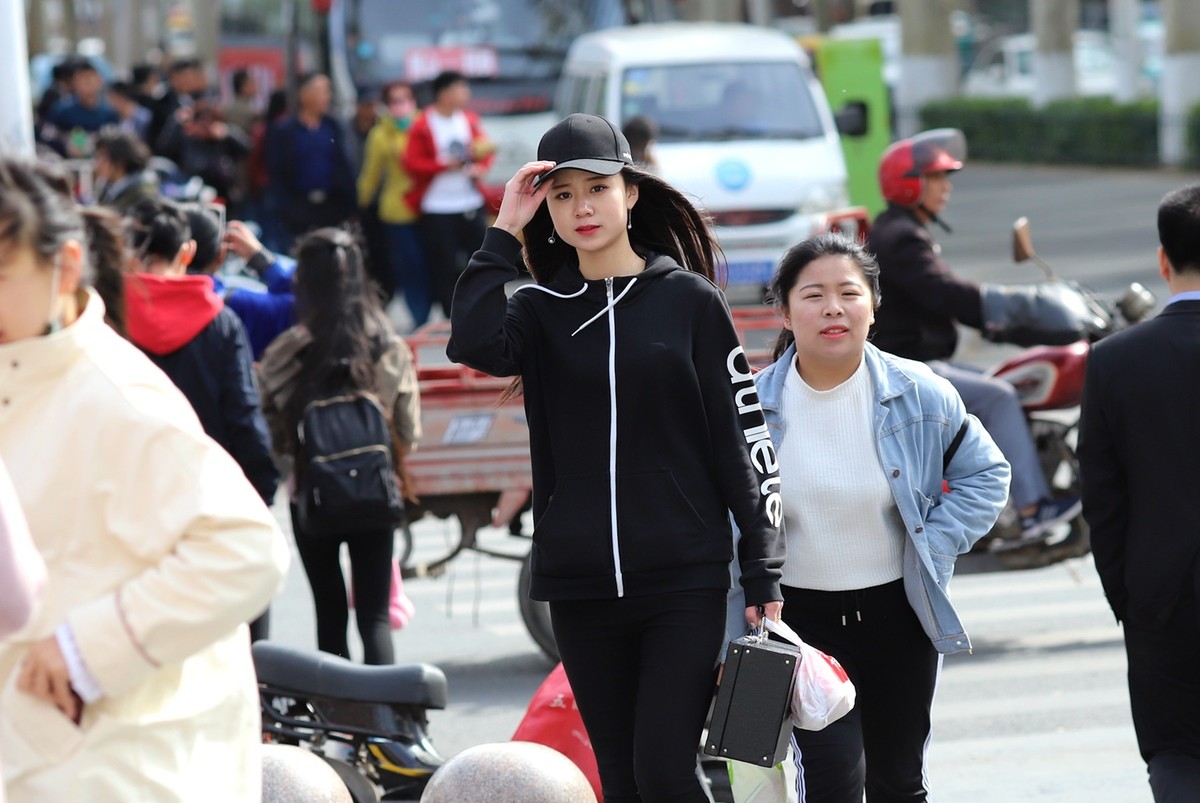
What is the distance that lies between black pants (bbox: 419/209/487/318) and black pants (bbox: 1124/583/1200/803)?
1063 centimetres

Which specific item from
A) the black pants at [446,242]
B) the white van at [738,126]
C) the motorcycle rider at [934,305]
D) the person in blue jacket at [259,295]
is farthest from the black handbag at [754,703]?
the white van at [738,126]

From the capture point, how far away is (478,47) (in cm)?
1852

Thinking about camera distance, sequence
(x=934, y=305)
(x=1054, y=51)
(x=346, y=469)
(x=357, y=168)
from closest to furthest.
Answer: (x=346, y=469)
(x=934, y=305)
(x=357, y=168)
(x=1054, y=51)

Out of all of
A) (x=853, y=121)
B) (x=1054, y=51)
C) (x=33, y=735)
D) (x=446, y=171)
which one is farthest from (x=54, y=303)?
(x=1054, y=51)

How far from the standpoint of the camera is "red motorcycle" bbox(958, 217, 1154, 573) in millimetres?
7281

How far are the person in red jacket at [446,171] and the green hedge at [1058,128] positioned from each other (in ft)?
49.7

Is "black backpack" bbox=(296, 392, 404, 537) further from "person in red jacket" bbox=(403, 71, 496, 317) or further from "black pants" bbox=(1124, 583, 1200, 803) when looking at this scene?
"person in red jacket" bbox=(403, 71, 496, 317)

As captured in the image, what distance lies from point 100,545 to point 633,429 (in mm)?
1460

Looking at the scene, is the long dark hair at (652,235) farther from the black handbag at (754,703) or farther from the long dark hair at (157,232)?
the long dark hair at (157,232)

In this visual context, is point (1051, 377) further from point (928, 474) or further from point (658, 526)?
point (658, 526)

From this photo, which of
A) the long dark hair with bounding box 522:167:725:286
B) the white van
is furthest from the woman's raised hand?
the white van

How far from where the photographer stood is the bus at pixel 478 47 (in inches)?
716

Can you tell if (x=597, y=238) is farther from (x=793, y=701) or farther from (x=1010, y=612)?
(x=1010, y=612)

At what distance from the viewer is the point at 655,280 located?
4004 millimetres
